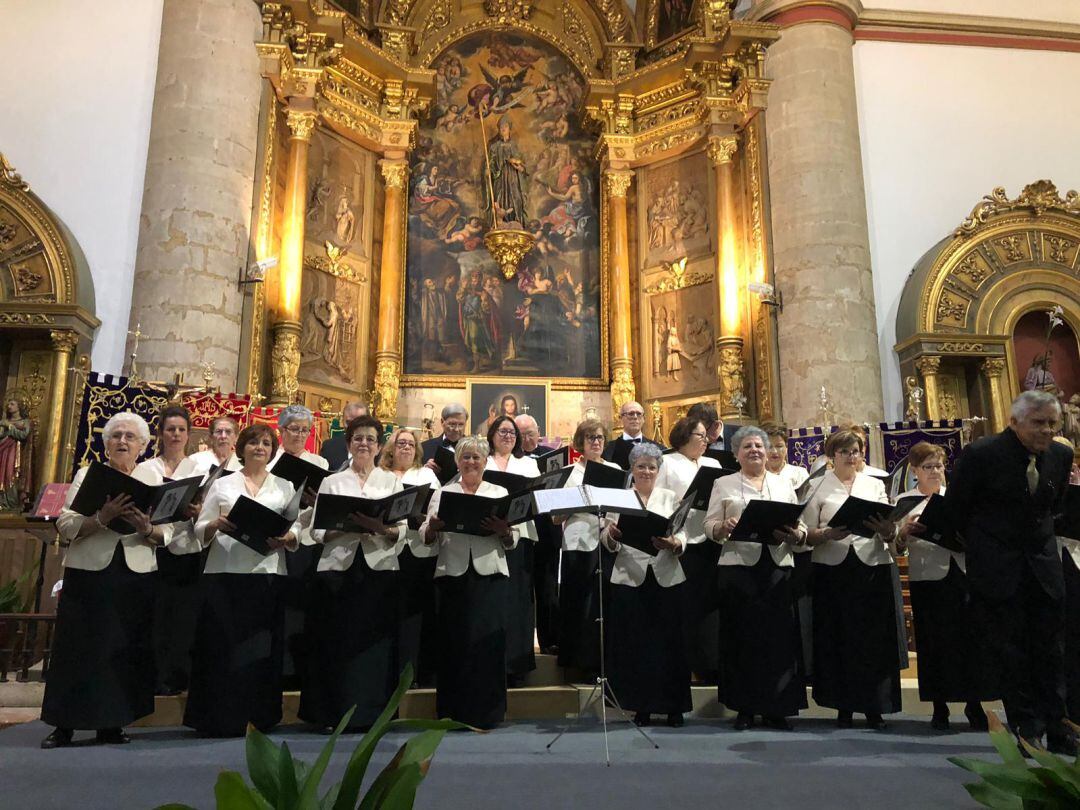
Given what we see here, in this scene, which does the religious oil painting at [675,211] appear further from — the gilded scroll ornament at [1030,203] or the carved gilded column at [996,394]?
the carved gilded column at [996,394]

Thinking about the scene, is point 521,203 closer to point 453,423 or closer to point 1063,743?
point 453,423

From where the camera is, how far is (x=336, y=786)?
2.46 m

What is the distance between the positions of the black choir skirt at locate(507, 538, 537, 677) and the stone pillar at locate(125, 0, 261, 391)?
6.12m

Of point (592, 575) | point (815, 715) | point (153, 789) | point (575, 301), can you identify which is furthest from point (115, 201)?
point (815, 715)

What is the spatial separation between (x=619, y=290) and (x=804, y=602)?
8860 mm

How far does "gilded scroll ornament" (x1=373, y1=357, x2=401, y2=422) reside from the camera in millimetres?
12719

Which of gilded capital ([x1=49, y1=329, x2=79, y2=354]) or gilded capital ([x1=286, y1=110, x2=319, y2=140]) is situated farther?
gilded capital ([x1=286, y1=110, x2=319, y2=140])

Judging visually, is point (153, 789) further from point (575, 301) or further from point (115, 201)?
point (575, 301)

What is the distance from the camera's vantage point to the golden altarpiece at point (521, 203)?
12000 mm

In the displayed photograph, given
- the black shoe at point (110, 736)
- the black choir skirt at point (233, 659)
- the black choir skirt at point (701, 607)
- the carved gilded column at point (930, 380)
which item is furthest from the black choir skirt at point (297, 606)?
the carved gilded column at point (930, 380)

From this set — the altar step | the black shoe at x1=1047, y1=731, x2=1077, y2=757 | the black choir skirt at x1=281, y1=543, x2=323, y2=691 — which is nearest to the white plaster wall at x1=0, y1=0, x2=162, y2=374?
the altar step

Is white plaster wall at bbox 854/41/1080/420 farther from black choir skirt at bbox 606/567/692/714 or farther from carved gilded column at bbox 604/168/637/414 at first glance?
black choir skirt at bbox 606/567/692/714

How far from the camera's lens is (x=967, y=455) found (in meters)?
4.48

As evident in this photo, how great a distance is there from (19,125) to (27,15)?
1542 millimetres
